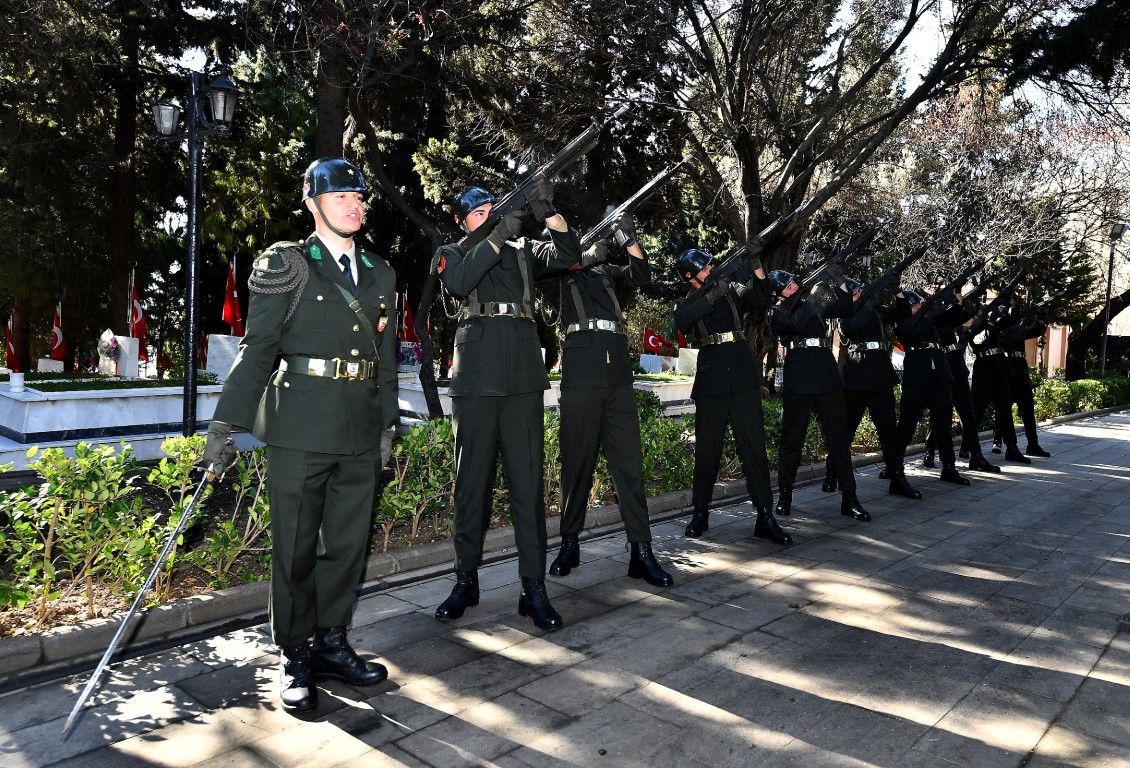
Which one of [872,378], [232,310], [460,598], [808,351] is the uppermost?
[232,310]

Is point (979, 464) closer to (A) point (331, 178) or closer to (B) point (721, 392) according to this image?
Answer: (B) point (721, 392)

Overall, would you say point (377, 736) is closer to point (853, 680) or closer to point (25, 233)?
point (853, 680)

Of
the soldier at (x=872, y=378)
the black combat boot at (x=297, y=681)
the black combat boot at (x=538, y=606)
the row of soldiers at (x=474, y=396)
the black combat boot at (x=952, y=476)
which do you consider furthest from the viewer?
the black combat boot at (x=952, y=476)

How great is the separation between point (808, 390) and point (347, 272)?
5.14m

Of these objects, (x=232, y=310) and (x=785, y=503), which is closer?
(x=785, y=503)

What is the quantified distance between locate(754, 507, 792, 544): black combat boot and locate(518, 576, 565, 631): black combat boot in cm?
264

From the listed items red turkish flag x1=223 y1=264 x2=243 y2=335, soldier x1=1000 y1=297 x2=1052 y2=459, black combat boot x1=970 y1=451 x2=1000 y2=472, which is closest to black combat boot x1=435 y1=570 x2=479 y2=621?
black combat boot x1=970 y1=451 x2=1000 y2=472

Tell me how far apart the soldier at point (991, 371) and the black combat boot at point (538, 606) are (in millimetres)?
8827

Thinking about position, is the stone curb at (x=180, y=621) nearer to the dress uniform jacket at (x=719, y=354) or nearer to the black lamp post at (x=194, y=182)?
the dress uniform jacket at (x=719, y=354)

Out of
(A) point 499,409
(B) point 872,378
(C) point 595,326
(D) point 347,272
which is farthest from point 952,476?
(D) point 347,272

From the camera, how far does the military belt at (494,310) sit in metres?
4.96

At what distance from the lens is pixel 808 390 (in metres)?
7.86

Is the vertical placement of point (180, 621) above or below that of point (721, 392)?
below

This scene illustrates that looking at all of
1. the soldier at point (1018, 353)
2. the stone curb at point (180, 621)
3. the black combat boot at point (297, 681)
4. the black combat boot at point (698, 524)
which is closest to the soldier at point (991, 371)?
the soldier at point (1018, 353)
